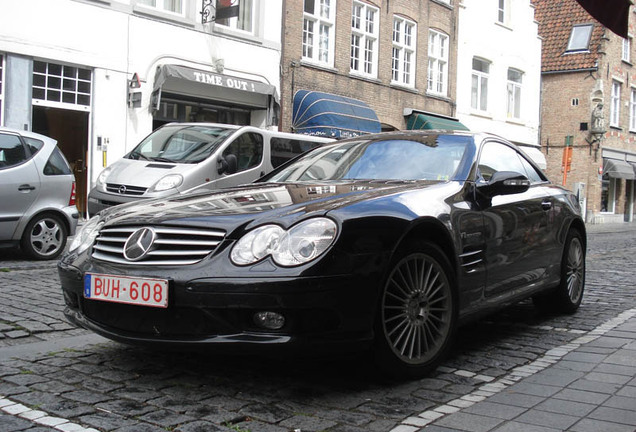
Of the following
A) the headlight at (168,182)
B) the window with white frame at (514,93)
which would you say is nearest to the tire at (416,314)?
the headlight at (168,182)

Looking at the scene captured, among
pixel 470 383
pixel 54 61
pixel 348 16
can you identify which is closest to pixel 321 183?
pixel 470 383

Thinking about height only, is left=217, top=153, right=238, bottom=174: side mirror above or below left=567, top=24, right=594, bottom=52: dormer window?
→ below

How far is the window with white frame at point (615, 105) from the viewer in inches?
1407

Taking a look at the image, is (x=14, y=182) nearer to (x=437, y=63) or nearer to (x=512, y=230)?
(x=512, y=230)

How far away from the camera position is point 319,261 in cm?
342

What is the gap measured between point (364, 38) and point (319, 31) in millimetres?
2173

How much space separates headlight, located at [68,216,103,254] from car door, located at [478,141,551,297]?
240 cm

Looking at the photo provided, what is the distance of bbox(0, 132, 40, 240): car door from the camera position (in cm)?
909

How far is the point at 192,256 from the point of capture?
356 centimetres

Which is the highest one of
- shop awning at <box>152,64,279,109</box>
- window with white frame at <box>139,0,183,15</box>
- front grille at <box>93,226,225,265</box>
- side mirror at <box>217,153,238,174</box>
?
window with white frame at <box>139,0,183,15</box>

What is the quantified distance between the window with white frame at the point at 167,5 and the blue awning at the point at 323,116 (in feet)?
13.8

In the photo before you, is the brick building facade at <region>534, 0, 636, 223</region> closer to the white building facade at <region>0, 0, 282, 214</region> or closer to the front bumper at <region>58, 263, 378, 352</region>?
the white building facade at <region>0, 0, 282, 214</region>

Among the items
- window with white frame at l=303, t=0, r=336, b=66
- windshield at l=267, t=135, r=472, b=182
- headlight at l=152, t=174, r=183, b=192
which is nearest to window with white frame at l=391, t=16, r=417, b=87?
window with white frame at l=303, t=0, r=336, b=66

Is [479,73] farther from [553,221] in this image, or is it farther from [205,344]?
[205,344]
